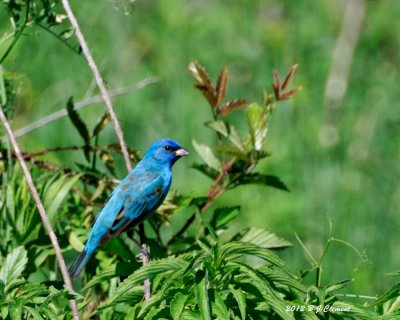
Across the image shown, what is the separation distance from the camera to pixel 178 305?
2.07 meters

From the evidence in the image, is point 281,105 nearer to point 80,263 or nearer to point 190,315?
point 80,263

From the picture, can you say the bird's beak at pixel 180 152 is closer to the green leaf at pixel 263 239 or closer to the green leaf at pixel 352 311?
the green leaf at pixel 263 239

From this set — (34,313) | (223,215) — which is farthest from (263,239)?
(34,313)

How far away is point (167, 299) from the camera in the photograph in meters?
2.20

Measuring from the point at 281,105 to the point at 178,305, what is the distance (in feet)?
10.5

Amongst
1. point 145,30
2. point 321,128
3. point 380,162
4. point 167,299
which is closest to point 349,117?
point 321,128

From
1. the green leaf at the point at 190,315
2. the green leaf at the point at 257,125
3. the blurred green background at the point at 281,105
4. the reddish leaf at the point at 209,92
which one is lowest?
the blurred green background at the point at 281,105

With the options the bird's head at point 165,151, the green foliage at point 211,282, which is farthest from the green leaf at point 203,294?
the bird's head at point 165,151

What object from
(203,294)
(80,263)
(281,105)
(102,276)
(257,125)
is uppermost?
(257,125)

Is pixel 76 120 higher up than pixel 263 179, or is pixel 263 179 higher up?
pixel 76 120

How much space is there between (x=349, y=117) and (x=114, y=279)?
9.72 feet

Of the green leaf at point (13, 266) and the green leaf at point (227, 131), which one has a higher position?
the green leaf at point (227, 131)

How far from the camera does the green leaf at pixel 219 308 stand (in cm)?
203

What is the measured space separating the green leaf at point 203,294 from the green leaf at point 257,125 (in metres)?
0.87
